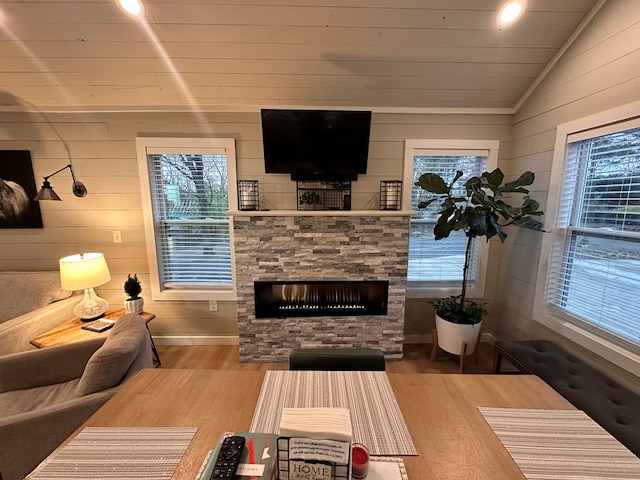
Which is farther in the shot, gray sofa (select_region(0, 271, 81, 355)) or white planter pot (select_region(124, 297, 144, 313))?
white planter pot (select_region(124, 297, 144, 313))

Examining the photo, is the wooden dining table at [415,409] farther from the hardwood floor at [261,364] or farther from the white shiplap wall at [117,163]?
the white shiplap wall at [117,163]

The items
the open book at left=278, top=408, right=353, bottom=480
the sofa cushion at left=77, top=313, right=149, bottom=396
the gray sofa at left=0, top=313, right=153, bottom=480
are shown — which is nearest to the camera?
the open book at left=278, top=408, right=353, bottom=480

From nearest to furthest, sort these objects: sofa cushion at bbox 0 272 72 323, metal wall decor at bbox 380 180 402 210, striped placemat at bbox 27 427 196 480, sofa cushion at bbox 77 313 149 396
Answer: striped placemat at bbox 27 427 196 480, sofa cushion at bbox 77 313 149 396, sofa cushion at bbox 0 272 72 323, metal wall decor at bbox 380 180 402 210

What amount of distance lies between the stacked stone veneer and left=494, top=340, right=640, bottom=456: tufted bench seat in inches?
37.0

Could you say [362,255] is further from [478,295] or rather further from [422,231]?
[478,295]

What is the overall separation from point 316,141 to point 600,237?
7.22 ft

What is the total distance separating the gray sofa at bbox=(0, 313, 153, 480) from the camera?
1256 mm

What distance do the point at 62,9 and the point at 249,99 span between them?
128 centimetres

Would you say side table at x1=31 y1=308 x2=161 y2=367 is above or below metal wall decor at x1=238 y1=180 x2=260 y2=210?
below

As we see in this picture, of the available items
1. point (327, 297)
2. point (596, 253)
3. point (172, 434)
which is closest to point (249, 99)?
point (327, 297)

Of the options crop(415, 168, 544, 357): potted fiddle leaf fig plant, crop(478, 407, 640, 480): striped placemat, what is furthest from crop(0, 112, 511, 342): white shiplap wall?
crop(478, 407, 640, 480): striped placemat

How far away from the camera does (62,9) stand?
182 centimetres

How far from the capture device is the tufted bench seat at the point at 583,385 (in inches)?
52.4

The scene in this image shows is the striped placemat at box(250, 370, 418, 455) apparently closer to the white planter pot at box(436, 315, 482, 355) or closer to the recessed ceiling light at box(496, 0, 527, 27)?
the white planter pot at box(436, 315, 482, 355)
